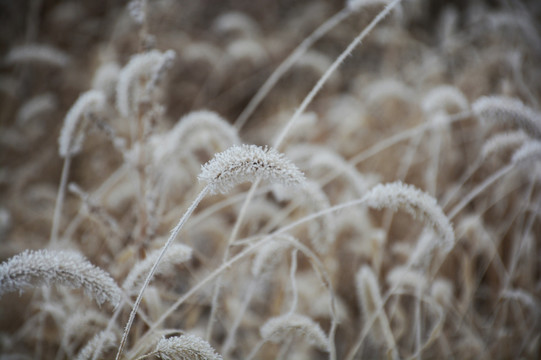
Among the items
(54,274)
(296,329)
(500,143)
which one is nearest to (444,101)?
(500,143)

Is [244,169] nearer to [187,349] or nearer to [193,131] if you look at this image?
[187,349]

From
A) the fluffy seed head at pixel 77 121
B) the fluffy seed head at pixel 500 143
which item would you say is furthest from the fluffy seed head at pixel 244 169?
the fluffy seed head at pixel 500 143

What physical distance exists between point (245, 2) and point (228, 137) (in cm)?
376

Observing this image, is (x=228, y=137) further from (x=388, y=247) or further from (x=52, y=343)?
(x=388, y=247)

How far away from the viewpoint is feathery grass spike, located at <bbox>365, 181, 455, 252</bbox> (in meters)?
0.99

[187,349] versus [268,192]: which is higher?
[268,192]

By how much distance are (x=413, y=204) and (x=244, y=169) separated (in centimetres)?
50

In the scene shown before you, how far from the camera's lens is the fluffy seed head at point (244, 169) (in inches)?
31.6

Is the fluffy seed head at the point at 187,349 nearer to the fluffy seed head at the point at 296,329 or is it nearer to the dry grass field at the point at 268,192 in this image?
the dry grass field at the point at 268,192

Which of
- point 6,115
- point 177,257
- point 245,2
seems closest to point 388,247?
point 177,257

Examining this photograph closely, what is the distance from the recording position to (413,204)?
1014 millimetres

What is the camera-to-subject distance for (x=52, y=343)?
5.63 ft

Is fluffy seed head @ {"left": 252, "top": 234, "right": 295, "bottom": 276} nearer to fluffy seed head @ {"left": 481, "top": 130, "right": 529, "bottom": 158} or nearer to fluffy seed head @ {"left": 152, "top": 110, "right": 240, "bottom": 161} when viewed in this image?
fluffy seed head @ {"left": 152, "top": 110, "right": 240, "bottom": 161}

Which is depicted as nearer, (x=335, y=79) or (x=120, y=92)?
(x=120, y=92)
